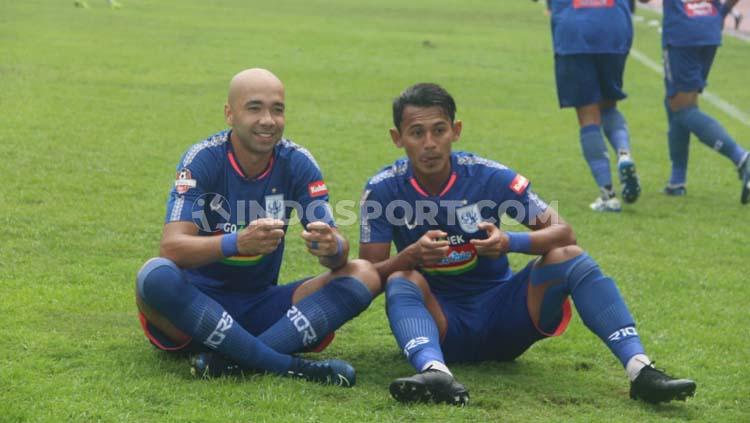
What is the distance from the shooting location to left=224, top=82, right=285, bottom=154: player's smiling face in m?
5.57

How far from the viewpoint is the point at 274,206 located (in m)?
5.73

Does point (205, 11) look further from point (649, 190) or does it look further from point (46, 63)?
point (649, 190)

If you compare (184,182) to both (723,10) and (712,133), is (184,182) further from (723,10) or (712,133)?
(723,10)

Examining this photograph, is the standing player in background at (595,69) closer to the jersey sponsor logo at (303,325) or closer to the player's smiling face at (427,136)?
the player's smiling face at (427,136)

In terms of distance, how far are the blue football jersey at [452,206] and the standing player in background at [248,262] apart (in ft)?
0.75

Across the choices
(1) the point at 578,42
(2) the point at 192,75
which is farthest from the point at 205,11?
(1) the point at 578,42

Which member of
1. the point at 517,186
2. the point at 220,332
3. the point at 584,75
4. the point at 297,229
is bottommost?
the point at 297,229

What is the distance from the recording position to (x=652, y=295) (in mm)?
7383

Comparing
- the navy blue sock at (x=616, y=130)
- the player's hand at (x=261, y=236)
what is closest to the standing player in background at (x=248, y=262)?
the player's hand at (x=261, y=236)

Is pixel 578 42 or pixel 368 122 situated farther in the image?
pixel 368 122

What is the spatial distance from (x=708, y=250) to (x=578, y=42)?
2.22 m

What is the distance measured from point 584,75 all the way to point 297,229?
2.74 m

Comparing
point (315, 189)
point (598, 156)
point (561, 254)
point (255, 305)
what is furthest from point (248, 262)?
point (598, 156)

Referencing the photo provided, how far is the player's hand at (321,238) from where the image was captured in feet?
17.6
